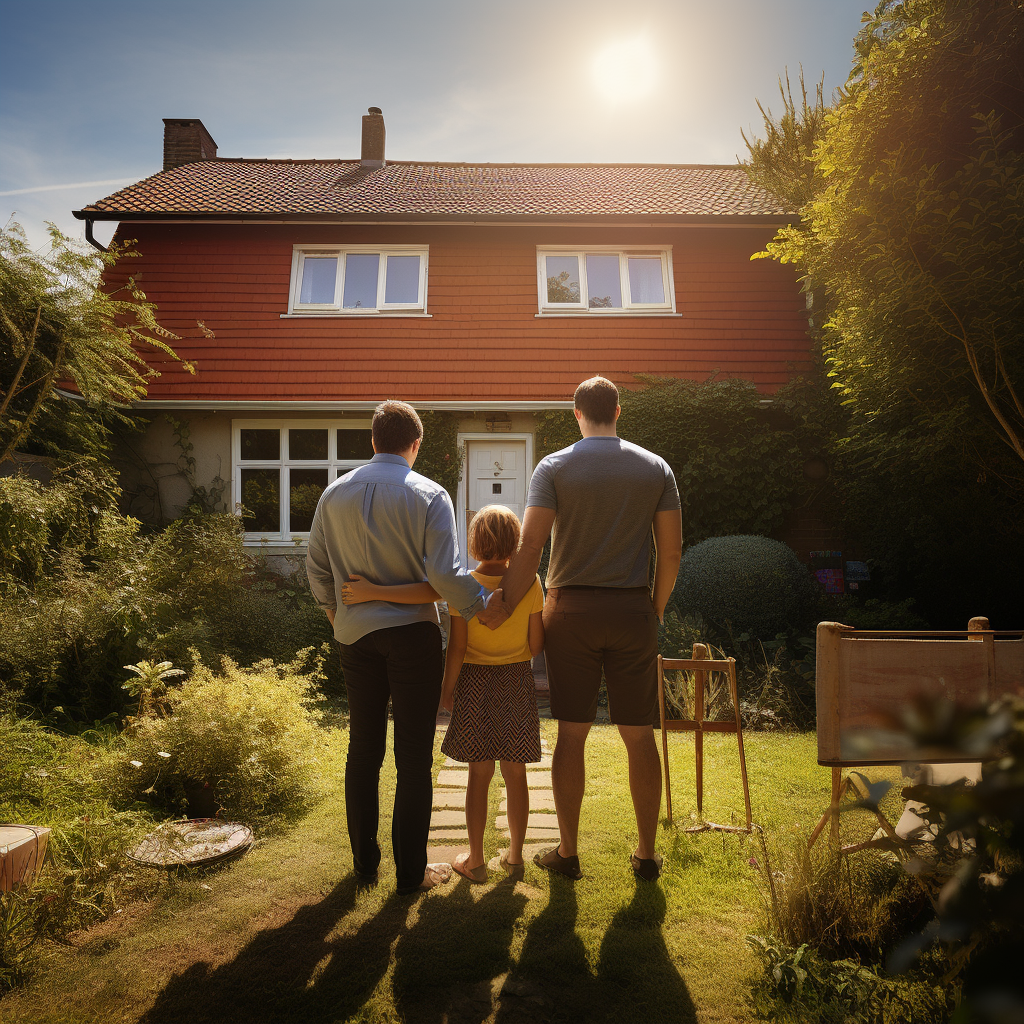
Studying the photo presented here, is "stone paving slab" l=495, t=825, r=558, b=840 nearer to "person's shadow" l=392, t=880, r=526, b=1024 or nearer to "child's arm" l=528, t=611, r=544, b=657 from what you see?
"person's shadow" l=392, t=880, r=526, b=1024

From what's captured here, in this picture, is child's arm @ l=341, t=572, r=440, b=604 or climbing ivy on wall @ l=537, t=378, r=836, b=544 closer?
child's arm @ l=341, t=572, r=440, b=604

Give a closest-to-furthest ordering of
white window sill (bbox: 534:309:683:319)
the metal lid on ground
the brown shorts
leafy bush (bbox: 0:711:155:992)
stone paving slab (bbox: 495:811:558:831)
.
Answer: leafy bush (bbox: 0:711:155:992)
the brown shorts
the metal lid on ground
stone paving slab (bbox: 495:811:558:831)
white window sill (bbox: 534:309:683:319)

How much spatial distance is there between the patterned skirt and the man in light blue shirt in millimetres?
166

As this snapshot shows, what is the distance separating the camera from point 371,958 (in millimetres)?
2529

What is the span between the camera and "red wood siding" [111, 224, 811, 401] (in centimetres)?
1084

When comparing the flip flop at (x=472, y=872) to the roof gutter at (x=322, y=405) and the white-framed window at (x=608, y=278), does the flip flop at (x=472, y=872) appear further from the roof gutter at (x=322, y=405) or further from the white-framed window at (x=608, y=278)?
the white-framed window at (x=608, y=278)

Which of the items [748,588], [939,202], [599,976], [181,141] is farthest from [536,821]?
[181,141]

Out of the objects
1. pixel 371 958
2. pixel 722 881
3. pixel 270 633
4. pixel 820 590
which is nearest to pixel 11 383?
pixel 270 633

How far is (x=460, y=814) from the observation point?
404cm

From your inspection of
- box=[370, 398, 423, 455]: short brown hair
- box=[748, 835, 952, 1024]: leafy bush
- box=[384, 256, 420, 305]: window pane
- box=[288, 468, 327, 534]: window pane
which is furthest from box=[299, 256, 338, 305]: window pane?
box=[748, 835, 952, 1024]: leafy bush

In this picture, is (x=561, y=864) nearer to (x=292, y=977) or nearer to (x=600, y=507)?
(x=292, y=977)

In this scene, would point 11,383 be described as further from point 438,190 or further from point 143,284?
point 438,190

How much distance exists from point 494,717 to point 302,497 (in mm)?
8526

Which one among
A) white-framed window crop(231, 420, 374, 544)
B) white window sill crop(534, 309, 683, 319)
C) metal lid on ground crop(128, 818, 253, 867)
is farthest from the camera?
white window sill crop(534, 309, 683, 319)
